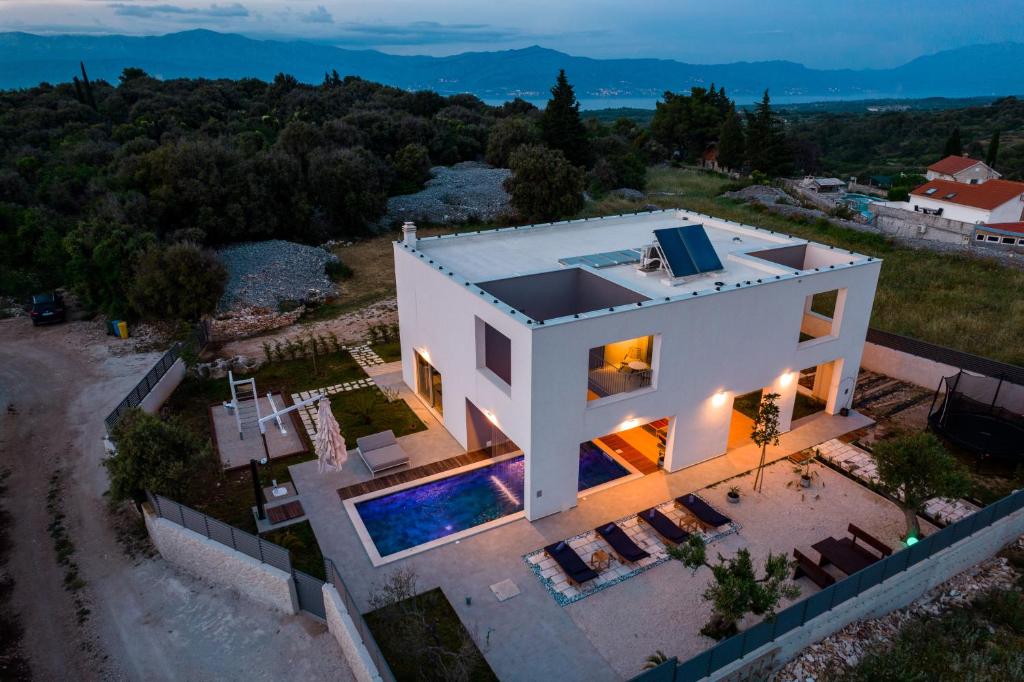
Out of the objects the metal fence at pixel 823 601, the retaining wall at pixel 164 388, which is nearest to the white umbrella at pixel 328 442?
the retaining wall at pixel 164 388

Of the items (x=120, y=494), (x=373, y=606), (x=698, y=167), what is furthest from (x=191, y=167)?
(x=698, y=167)

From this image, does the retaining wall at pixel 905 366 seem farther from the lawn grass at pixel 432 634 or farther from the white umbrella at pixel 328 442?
the white umbrella at pixel 328 442

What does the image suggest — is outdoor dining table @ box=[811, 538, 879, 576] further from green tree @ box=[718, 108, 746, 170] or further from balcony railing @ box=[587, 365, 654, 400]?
green tree @ box=[718, 108, 746, 170]

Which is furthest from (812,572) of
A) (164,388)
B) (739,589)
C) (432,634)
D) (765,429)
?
(164,388)

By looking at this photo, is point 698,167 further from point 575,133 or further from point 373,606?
point 373,606

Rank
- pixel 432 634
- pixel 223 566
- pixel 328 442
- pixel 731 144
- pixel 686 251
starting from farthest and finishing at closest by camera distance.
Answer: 1. pixel 731 144
2. pixel 686 251
3. pixel 328 442
4. pixel 223 566
5. pixel 432 634

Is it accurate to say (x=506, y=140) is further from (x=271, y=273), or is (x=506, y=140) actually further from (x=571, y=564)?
(x=571, y=564)

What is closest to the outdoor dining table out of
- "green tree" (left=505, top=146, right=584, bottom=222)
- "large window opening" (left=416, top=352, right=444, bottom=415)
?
"large window opening" (left=416, top=352, right=444, bottom=415)
